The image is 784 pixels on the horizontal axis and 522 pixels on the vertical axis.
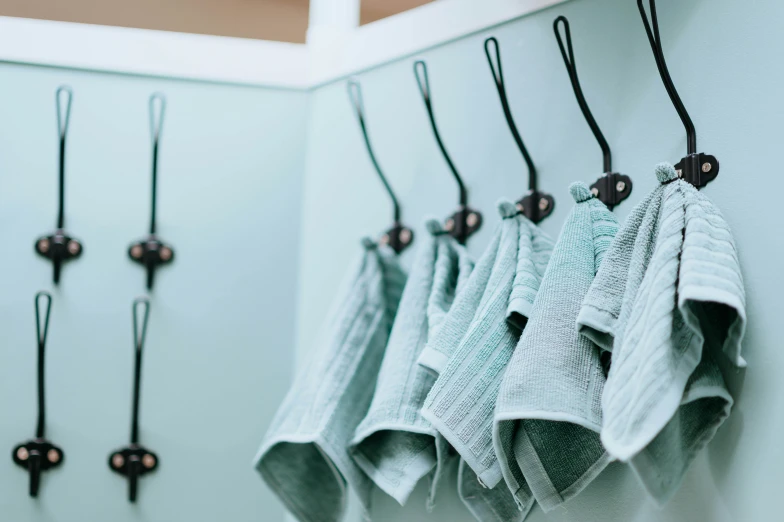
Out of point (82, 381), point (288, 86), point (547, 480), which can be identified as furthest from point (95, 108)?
point (547, 480)

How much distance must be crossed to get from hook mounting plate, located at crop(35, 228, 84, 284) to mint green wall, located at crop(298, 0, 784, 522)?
34 cm

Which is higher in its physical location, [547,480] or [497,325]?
[497,325]

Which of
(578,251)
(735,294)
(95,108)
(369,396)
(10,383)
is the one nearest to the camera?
(735,294)

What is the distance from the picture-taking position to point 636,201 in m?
0.91

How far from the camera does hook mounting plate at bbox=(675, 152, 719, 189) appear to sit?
2.74 ft

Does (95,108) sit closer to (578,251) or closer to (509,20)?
(509,20)

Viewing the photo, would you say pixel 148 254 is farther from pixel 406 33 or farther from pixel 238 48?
pixel 406 33

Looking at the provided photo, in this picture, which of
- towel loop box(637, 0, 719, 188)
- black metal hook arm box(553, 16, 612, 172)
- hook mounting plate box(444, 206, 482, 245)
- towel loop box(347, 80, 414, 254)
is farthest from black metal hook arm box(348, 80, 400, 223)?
towel loop box(637, 0, 719, 188)

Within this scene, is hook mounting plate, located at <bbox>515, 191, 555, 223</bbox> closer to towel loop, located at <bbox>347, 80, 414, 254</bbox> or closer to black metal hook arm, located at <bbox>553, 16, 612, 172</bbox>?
black metal hook arm, located at <bbox>553, 16, 612, 172</bbox>

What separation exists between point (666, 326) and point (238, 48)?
898 mm

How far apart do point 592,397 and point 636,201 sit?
0.26 metres

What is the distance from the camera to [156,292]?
126 centimetres

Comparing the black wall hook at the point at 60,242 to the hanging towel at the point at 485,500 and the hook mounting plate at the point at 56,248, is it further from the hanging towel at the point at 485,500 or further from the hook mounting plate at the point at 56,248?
the hanging towel at the point at 485,500

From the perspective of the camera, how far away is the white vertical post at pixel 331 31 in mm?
1336
